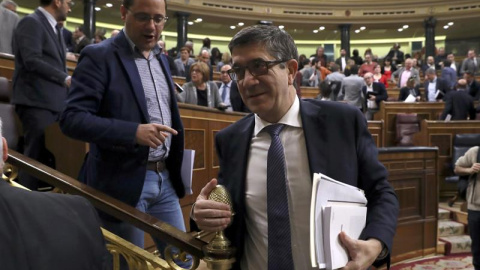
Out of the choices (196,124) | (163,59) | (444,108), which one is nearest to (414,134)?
(444,108)

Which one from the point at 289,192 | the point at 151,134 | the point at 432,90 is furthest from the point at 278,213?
the point at 432,90

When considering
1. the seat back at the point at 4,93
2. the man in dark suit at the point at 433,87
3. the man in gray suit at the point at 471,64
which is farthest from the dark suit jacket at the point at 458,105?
the seat back at the point at 4,93

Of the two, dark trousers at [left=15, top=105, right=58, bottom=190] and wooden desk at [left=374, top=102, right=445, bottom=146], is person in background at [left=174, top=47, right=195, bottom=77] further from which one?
dark trousers at [left=15, top=105, right=58, bottom=190]

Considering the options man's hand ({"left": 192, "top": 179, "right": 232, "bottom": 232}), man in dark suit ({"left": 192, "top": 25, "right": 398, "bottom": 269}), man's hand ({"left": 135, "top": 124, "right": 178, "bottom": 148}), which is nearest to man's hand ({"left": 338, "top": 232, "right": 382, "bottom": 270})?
man in dark suit ({"left": 192, "top": 25, "right": 398, "bottom": 269})

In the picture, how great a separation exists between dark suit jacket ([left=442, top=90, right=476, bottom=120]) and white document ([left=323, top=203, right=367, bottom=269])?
260 inches

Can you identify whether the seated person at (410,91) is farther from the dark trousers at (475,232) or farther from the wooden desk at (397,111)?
A: the dark trousers at (475,232)

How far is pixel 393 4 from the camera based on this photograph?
47.0ft

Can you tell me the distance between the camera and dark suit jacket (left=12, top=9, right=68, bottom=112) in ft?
7.38

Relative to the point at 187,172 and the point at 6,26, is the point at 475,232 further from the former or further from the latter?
the point at 6,26

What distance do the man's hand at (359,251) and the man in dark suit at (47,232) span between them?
502mm

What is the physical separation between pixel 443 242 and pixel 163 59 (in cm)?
400

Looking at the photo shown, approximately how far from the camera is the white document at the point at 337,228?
3.02 feet

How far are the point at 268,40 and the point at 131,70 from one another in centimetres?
58

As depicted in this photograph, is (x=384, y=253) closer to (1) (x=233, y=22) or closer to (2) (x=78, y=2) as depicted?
(2) (x=78, y=2)
